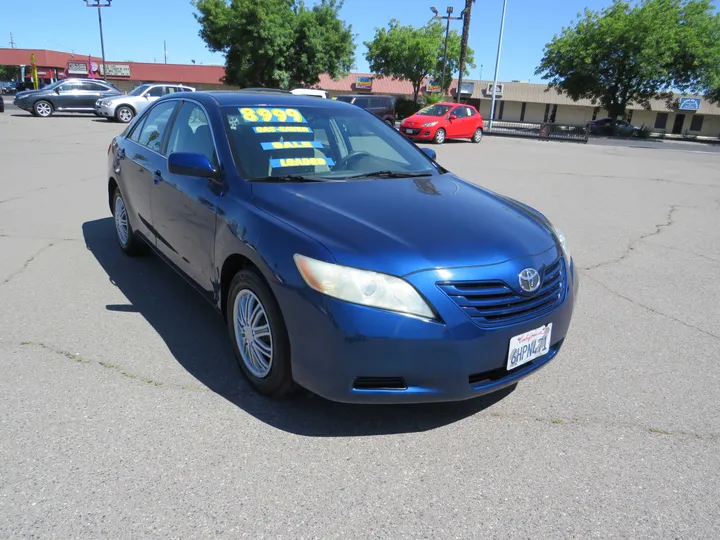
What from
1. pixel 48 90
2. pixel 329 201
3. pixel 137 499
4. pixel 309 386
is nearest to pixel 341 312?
pixel 309 386

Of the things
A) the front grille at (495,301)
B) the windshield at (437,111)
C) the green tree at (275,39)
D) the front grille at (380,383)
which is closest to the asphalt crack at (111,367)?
the front grille at (380,383)

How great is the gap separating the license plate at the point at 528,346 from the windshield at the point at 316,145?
155cm

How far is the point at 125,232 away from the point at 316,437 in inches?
138

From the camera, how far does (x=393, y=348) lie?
92.8 inches

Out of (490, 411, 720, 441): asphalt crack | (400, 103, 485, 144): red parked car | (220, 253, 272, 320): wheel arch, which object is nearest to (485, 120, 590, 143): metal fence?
(400, 103, 485, 144): red parked car

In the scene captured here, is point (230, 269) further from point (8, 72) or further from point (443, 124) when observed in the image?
point (8, 72)

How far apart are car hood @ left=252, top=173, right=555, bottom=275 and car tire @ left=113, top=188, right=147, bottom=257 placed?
98.4 inches

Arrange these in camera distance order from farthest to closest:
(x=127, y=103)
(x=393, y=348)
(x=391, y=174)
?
1. (x=127, y=103)
2. (x=391, y=174)
3. (x=393, y=348)

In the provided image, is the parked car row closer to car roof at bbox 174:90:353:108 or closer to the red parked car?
the red parked car

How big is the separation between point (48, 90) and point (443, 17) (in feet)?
96.6

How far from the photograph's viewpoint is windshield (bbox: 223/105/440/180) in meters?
A: 3.38

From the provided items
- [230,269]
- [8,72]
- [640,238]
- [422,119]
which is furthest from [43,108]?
[8,72]

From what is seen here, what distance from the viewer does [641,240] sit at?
691 centimetres

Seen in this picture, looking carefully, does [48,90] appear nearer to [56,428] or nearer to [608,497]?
[56,428]
